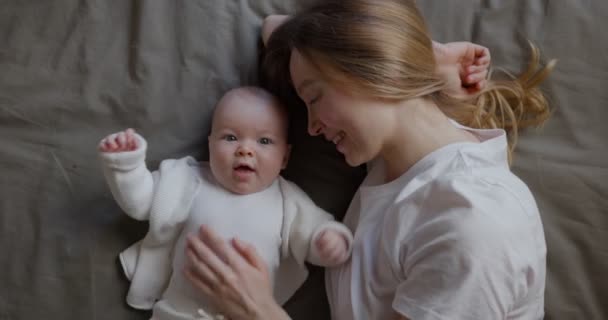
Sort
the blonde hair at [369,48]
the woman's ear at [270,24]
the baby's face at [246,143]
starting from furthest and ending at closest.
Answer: the woman's ear at [270,24] → the baby's face at [246,143] → the blonde hair at [369,48]

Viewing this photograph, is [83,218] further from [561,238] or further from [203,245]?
[561,238]

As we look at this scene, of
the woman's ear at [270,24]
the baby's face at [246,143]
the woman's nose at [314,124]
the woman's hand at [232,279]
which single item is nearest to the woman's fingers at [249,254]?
the woman's hand at [232,279]

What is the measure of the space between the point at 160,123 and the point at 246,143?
0.22 metres

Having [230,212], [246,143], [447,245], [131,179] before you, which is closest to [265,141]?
[246,143]

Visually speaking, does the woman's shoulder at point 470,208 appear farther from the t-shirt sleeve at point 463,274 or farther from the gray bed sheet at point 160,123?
the gray bed sheet at point 160,123

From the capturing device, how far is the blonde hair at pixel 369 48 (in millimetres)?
988

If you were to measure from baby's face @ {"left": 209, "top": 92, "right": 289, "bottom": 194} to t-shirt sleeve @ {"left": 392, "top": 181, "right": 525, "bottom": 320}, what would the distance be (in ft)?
1.14

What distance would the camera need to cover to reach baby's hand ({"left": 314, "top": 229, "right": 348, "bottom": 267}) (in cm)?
106

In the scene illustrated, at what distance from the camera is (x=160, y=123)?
1195 millimetres

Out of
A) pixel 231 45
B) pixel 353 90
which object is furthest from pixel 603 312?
pixel 231 45

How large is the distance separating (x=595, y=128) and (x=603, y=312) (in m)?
0.36

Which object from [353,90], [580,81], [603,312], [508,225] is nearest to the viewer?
[508,225]

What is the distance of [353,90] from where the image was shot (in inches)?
39.4

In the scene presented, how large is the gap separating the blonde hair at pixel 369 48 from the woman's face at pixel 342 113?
0.06ft
